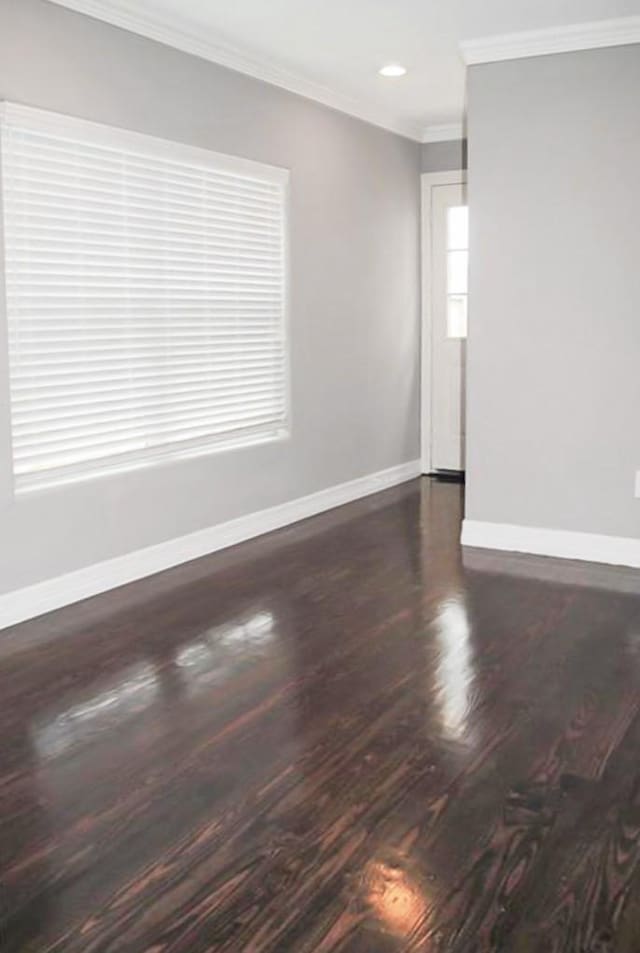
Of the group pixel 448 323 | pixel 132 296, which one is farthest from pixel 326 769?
pixel 448 323

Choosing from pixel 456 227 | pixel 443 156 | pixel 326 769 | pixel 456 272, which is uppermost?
pixel 443 156

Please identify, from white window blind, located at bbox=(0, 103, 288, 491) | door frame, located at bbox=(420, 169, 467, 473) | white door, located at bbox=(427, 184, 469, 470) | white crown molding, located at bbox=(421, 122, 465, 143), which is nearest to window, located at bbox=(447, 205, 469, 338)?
white door, located at bbox=(427, 184, 469, 470)

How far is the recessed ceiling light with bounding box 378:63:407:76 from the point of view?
5.06 metres

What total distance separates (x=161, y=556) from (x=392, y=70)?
9.21ft

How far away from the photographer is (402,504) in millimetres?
6098

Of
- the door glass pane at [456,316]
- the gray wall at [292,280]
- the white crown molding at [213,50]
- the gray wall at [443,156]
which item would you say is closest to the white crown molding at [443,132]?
the gray wall at [443,156]

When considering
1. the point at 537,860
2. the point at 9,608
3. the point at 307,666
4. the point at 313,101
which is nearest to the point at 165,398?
the point at 9,608

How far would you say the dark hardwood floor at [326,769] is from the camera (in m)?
1.95

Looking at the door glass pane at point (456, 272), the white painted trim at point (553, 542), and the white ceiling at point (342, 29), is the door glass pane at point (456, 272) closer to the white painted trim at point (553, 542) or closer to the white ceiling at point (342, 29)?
the white ceiling at point (342, 29)

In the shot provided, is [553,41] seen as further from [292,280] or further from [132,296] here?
[132,296]

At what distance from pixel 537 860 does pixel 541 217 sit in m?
3.32

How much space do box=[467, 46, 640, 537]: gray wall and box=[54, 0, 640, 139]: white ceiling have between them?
33 centimetres

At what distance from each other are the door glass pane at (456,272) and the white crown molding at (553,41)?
7.34 feet

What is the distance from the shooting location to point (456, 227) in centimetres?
685
